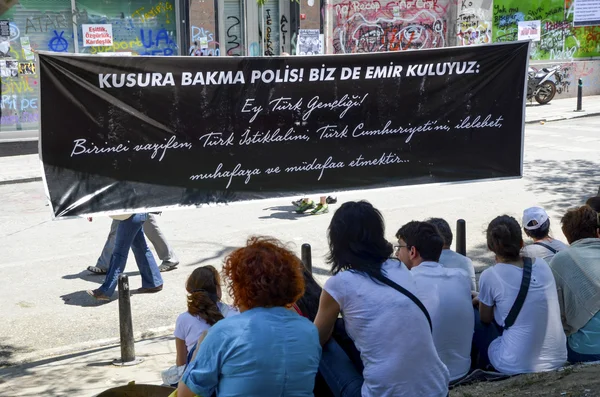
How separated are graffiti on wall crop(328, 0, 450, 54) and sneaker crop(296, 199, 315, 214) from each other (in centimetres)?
1230

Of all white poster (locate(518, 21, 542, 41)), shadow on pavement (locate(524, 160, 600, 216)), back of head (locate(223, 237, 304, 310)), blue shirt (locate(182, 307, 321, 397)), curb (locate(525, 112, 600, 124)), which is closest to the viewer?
blue shirt (locate(182, 307, 321, 397))

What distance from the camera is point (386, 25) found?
24391 mm

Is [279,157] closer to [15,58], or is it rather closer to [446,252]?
[446,252]

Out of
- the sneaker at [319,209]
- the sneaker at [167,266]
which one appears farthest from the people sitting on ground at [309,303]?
the sneaker at [319,209]

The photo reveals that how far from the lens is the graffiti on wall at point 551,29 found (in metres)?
Answer: 26.8

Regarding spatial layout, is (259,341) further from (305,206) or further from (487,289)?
(305,206)

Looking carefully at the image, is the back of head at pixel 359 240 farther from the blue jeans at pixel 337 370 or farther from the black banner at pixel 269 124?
the black banner at pixel 269 124

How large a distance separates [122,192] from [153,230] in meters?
3.02

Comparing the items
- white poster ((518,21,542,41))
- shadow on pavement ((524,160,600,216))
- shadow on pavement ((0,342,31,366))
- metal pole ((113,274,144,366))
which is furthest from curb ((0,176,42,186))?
white poster ((518,21,542,41))

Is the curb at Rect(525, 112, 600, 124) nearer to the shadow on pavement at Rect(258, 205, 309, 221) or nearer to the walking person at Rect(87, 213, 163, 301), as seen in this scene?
the shadow on pavement at Rect(258, 205, 309, 221)

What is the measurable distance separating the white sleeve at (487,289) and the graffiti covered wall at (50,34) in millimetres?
14670

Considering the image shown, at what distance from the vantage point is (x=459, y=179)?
7156 mm

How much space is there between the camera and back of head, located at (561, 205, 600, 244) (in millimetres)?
5582

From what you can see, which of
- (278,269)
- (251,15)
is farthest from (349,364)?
(251,15)
